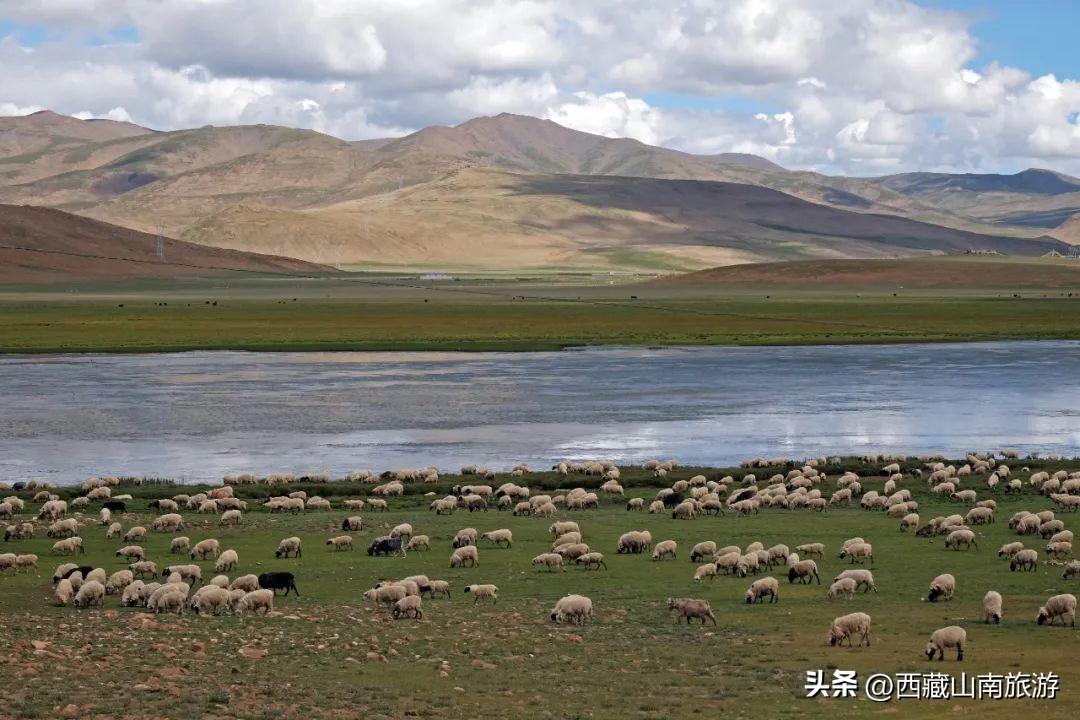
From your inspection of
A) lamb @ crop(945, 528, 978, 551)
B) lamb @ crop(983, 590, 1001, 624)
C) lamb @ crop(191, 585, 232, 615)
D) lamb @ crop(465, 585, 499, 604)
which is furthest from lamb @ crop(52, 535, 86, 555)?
lamb @ crop(983, 590, 1001, 624)

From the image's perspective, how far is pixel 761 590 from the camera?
724 inches

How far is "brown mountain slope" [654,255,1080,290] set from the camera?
14238cm

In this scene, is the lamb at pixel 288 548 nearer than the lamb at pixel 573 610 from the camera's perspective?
No

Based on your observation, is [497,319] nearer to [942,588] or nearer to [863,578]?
[863,578]

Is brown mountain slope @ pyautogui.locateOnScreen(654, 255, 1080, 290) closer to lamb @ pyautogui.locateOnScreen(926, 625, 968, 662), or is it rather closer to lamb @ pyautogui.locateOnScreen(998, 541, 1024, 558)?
lamb @ pyautogui.locateOnScreen(998, 541, 1024, 558)

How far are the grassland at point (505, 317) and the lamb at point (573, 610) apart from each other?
53715mm

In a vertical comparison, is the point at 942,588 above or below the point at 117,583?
above

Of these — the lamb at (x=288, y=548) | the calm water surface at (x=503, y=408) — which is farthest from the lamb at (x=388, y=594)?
the calm water surface at (x=503, y=408)

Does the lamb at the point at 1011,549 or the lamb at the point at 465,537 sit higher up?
the lamb at the point at 1011,549

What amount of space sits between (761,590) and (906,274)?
454 feet

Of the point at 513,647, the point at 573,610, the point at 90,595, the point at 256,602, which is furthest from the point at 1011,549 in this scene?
the point at 90,595

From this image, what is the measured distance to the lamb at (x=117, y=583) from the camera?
18894 mm

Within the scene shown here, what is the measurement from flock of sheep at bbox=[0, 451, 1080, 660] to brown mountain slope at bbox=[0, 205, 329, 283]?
135 metres

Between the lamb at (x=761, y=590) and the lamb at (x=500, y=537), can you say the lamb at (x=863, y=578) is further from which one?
the lamb at (x=500, y=537)
